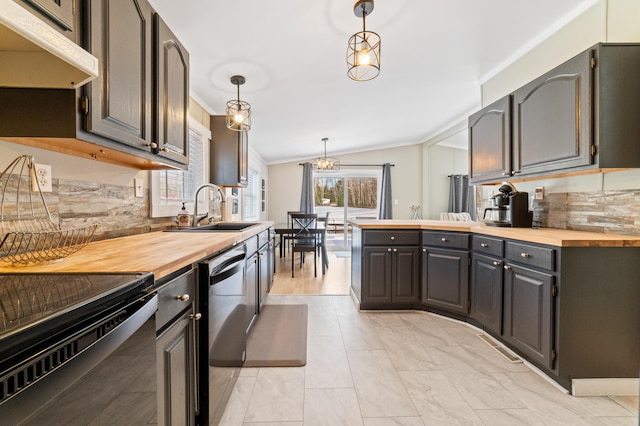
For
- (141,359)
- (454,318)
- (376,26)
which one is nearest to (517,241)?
(454,318)

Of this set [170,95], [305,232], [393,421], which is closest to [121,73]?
[170,95]

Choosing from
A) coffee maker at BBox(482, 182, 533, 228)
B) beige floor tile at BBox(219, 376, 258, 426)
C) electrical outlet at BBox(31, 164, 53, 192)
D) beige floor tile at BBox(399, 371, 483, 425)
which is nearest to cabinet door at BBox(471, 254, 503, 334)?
coffee maker at BBox(482, 182, 533, 228)

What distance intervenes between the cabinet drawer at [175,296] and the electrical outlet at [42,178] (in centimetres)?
70

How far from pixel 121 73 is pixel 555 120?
2621 mm

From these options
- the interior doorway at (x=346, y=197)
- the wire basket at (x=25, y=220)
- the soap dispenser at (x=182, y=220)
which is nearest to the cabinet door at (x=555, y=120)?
the wire basket at (x=25, y=220)

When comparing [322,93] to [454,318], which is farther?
[322,93]

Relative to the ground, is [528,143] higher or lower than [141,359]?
higher

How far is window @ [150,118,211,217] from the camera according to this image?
2.09 meters

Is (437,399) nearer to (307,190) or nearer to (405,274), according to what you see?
(405,274)

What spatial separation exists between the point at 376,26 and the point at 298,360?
255cm

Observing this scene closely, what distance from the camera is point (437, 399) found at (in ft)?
5.19

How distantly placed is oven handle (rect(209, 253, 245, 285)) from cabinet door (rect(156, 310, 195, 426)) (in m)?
0.19

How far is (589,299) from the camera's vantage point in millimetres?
1645

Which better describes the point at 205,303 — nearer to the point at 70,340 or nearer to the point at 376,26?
the point at 70,340
